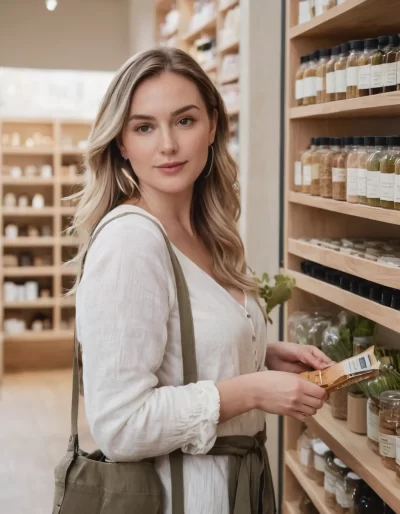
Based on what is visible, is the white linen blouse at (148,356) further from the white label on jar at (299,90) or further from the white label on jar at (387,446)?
the white label on jar at (299,90)

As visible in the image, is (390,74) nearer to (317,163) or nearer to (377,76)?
(377,76)

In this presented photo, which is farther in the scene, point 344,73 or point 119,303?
point 344,73

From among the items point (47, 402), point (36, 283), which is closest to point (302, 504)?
point (47, 402)

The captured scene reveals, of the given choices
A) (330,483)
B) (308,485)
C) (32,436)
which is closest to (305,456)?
(308,485)

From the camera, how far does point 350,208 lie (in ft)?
6.98

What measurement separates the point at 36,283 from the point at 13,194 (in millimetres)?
936

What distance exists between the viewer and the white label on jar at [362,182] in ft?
6.75

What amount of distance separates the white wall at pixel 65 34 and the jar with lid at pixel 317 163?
467cm

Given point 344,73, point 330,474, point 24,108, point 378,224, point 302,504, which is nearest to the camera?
point 344,73

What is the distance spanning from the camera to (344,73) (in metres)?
2.20

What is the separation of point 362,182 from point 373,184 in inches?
3.2

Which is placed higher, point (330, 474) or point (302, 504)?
point (330, 474)

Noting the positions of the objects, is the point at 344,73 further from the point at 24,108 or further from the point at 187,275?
the point at 24,108

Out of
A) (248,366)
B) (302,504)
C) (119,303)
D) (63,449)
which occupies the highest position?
(119,303)
